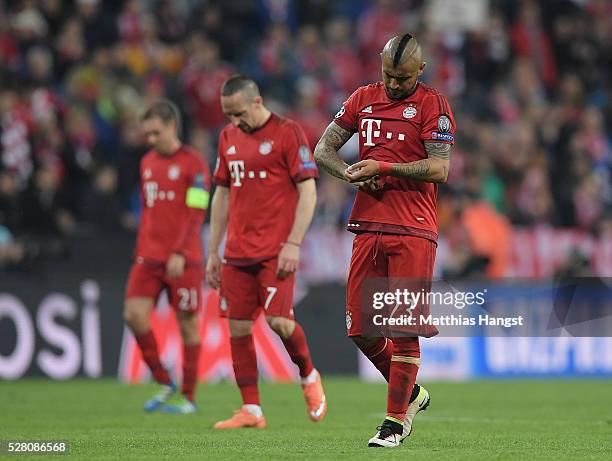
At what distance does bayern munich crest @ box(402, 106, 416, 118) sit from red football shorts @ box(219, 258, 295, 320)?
6.84 ft

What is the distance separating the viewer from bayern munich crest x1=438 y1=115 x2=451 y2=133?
812 cm

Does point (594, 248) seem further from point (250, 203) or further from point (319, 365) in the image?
point (250, 203)

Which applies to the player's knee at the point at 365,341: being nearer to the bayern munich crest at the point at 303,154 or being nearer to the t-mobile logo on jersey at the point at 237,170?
the bayern munich crest at the point at 303,154

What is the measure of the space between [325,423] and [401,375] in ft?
7.61

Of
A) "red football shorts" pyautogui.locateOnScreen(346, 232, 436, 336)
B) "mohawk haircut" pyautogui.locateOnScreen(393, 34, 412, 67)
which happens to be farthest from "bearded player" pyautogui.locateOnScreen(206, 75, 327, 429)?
"mohawk haircut" pyautogui.locateOnScreen(393, 34, 412, 67)

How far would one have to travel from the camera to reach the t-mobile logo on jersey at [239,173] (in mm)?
9961

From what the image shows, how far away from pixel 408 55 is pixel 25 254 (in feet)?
29.6

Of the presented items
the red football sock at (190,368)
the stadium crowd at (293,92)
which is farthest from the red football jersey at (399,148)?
the stadium crowd at (293,92)

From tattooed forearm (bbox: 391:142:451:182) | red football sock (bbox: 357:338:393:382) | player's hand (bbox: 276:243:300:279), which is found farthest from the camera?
player's hand (bbox: 276:243:300:279)

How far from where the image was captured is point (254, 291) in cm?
1003

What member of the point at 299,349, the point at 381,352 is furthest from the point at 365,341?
the point at 299,349

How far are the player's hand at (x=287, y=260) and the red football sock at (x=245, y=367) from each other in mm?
642

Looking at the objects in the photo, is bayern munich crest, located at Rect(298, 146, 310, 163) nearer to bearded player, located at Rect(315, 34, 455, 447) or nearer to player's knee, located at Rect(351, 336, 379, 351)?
bearded player, located at Rect(315, 34, 455, 447)

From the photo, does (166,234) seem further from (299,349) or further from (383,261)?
(383,261)
